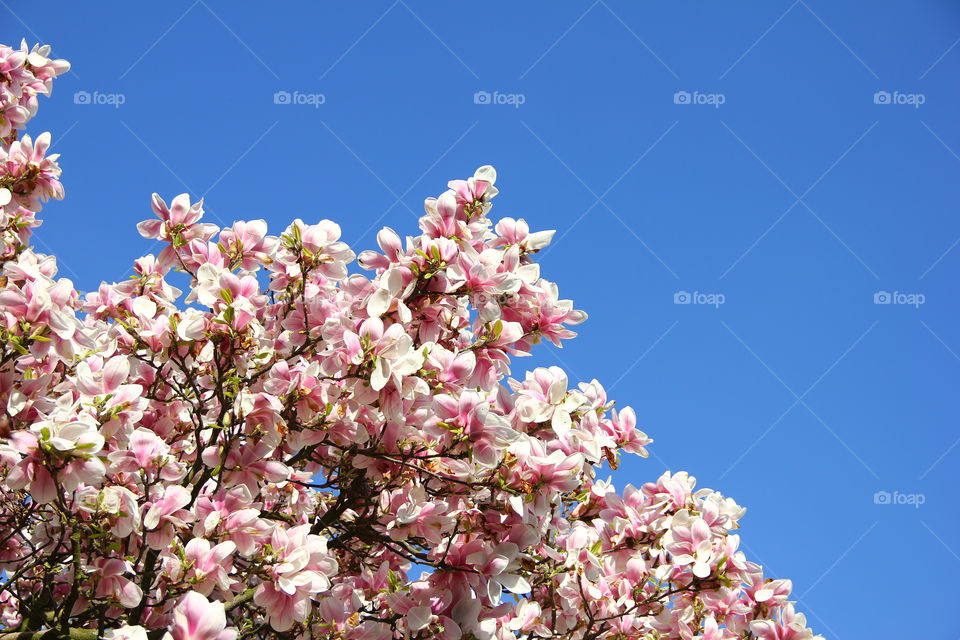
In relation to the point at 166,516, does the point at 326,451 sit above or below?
above

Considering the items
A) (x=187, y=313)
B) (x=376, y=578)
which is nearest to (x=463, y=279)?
(x=187, y=313)

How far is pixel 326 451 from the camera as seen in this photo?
3.72 meters

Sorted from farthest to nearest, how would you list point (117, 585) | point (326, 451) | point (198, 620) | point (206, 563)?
1. point (326, 451)
2. point (117, 585)
3. point (206, 563)
4. point (198, 620)

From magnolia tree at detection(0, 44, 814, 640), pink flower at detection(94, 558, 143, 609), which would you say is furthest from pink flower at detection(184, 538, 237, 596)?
pink flower at detection(94, 558, 143, 609)

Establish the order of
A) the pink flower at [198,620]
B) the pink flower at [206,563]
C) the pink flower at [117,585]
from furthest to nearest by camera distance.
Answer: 1. the pink flower at [117,585]
2. the pink flower at [206,563]
3. the pink flower at [198,620]

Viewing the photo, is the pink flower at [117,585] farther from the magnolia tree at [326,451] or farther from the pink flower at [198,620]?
the pink flower at [198,620]

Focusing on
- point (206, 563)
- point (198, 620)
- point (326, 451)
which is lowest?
point (198, 620)

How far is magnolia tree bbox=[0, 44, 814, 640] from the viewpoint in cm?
293

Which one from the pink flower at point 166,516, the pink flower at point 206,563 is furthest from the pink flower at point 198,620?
the pink flower at point 166,516

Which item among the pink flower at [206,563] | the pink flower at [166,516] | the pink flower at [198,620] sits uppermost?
the pink flower at [166,516]

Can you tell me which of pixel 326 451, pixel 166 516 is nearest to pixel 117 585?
pixel 166 516

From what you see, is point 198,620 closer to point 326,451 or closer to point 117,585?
point 117,585

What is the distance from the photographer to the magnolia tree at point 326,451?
2930 millimetres

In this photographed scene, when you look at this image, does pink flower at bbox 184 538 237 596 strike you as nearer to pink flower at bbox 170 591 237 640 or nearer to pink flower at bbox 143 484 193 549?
pink flower at bbox 143 484 193 549
